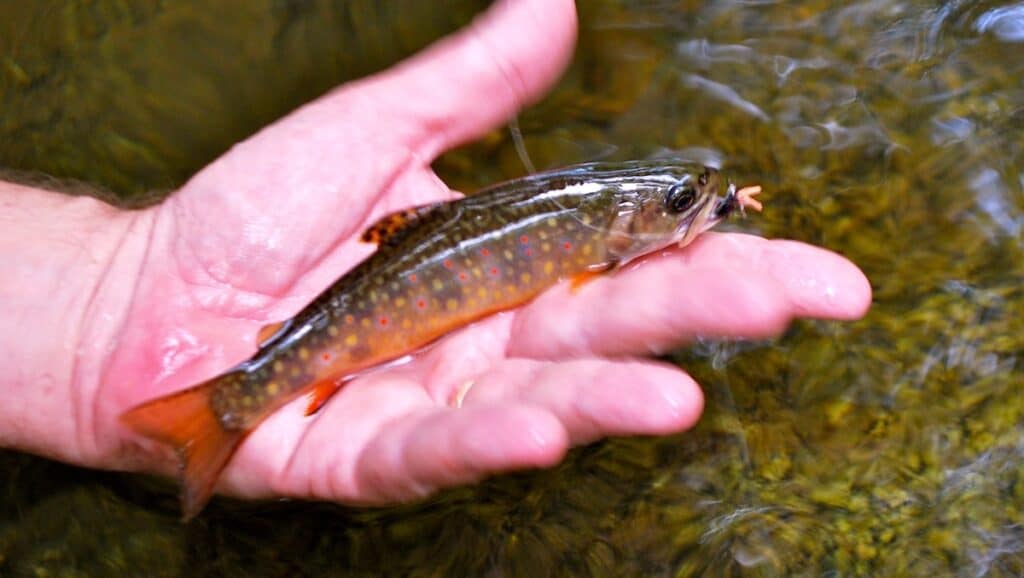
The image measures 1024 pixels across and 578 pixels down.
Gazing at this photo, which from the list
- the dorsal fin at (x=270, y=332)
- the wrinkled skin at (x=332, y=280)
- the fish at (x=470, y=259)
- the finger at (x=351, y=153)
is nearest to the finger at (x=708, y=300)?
the wrinkled skin at (x=332, y=280)

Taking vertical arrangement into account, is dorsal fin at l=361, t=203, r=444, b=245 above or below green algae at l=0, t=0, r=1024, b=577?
above

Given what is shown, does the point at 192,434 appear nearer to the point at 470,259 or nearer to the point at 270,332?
the point at 270,332

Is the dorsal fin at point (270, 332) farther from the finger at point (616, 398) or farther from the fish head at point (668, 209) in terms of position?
the fish head at point (668, 209)

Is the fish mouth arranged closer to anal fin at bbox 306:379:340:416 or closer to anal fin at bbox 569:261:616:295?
anal fin at bbox 569:261:616:295

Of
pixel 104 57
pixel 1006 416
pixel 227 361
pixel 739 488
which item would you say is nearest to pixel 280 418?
pixel 227 361

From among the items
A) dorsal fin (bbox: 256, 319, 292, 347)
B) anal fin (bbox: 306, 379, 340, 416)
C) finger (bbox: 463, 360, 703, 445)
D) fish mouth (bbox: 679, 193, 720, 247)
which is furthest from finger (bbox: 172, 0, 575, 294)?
finger (bbox: 463, 360, 703, 445)

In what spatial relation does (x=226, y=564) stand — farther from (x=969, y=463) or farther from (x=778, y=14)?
(x=778, y=14)

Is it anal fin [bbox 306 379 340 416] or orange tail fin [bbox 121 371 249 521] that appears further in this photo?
anal fin [bbox 306 379 340 416]
